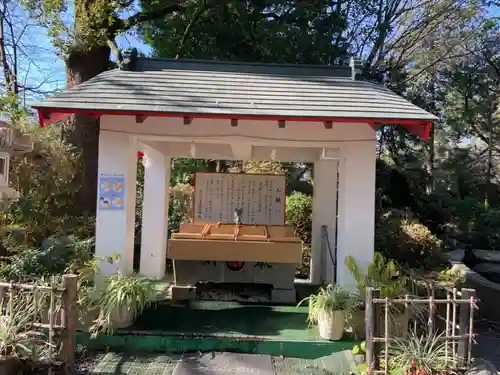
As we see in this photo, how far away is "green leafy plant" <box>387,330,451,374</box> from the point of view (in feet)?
15.2

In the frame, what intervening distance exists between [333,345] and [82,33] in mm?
8371

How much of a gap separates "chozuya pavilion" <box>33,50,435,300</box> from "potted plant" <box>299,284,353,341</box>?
2.87 ft

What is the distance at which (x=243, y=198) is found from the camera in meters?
9.84

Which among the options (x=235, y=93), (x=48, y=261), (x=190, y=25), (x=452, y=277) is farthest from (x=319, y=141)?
(x=190, y=25)

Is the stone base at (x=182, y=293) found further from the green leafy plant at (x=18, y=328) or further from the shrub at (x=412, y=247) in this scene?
the shrub at (x=412, y=247)

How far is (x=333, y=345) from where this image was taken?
5.66m

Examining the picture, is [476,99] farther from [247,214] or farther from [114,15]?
[114,15]

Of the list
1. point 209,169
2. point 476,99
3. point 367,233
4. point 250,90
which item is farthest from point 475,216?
point 250,90

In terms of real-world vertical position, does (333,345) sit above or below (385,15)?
below

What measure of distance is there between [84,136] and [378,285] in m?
7.12

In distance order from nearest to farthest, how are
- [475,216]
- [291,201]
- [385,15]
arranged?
[291,201], [385,15], [475,216]

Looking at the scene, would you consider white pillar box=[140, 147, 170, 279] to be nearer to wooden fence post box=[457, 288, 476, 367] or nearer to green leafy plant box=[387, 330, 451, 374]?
green leafy plant box=[387, 330, 451, 374]

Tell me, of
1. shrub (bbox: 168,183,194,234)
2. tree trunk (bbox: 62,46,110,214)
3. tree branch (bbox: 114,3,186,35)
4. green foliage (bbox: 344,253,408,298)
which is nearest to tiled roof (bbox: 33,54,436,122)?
green foliage (bbox: 344,253,408,298)

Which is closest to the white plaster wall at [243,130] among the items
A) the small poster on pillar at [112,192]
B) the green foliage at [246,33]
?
the small poster on pillar at [112,192]
